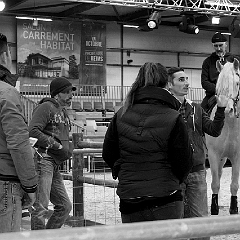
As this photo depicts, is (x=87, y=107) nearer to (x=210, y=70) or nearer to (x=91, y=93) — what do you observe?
(x=91, y=93)

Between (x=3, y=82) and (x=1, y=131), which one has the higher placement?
(x=3, y=82)

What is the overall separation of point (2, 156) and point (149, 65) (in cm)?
114

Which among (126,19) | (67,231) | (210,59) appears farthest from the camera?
(126,19)

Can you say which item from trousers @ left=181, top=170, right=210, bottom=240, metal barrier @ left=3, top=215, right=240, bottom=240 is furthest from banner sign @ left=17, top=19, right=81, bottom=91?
metal barrier @ left=3, top=215, right=240, bottom=240

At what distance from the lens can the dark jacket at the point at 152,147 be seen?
13.2 ft

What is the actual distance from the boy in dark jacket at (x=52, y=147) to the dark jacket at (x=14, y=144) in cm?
217

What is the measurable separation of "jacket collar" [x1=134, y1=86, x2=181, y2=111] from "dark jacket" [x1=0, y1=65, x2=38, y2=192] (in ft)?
2.58

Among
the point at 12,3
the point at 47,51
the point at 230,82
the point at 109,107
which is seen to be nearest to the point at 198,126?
the point at 230,82

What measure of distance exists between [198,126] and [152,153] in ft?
5.87

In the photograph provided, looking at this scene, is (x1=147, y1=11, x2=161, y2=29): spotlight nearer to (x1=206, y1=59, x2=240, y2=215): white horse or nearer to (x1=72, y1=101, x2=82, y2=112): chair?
(x1=72, y1=101, x2=82, y2=112): chair

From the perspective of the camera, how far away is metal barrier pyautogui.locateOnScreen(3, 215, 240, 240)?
1.96 m

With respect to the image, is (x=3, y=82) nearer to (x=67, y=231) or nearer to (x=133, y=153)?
(x=133, y=153)

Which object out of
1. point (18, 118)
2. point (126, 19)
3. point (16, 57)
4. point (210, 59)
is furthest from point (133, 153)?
point (126, 19)

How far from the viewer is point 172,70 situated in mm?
5727
